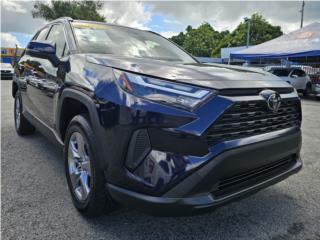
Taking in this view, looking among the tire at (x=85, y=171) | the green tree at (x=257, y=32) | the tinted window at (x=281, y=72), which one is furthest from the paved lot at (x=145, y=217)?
the green tree at (x=257, y=32)

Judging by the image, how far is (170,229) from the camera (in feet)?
7.54

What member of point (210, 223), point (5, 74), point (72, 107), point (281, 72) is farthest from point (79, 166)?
point (5, 74)

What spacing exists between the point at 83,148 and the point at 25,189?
0.99 meters

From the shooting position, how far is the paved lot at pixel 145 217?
223 cm

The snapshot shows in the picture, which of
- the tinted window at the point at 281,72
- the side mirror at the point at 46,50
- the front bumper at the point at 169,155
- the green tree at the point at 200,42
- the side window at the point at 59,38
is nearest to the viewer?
the front bumper at the point at 169,155

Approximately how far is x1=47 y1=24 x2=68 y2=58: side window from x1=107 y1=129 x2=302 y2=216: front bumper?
5.48ft

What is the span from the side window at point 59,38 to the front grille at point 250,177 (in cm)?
197

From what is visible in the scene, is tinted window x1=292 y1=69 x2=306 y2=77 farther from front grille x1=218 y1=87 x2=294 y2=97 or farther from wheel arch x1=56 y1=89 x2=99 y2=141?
wheel arch x1=56 y1=89 x2=99 y2=141

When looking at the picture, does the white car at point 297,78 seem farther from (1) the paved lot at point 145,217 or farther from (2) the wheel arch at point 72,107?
(2) the wheel arch at point 72,107

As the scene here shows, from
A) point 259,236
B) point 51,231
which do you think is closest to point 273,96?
point 259,236

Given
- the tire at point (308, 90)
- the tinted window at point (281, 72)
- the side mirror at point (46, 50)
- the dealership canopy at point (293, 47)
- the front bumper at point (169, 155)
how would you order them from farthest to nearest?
the tinted window at point (281, 72)
the tire at point (308, 90)
the dealership canopy at point (293, 47)
the side mirror at point (46, 50)
the front bumper at point (169, 155)

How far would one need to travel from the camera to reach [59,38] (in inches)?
132

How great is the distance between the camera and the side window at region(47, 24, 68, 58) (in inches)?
119

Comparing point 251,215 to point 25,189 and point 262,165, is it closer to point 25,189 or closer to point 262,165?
point 262,165
